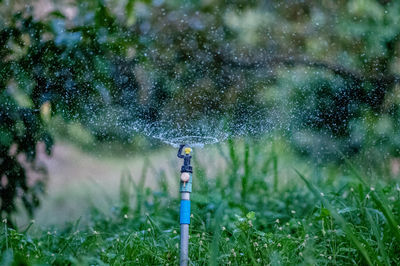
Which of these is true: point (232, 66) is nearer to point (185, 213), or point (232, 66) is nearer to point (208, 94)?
point (208, 94)

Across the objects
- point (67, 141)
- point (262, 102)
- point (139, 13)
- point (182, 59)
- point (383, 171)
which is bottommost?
point (383, 171)

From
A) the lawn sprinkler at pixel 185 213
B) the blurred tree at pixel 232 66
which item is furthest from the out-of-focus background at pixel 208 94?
the lawn sprinkler at pixel 185 213

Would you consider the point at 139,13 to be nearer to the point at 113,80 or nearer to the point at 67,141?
the point at 113,80

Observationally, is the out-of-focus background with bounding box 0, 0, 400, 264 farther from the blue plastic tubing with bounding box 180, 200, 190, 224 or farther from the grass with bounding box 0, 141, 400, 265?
the blue plastic tubing with bounding box 180, 200, 190, 224

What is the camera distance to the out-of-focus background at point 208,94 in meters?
2.42

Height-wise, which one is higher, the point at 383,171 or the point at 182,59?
the point at 182,59

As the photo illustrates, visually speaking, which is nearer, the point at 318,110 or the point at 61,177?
the point at 318,110

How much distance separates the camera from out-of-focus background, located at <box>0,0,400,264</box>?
242 cm

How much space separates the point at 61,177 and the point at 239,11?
1.54 meters

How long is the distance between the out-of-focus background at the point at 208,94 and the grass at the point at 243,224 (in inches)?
0.8

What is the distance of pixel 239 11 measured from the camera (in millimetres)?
2750

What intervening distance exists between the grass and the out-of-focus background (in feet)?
0.07

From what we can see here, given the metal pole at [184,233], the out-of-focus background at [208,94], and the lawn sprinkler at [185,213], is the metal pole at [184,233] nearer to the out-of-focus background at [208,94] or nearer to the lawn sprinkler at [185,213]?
the lawn sprinkler at [185,213]

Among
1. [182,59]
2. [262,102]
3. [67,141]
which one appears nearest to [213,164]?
[262,102]
